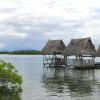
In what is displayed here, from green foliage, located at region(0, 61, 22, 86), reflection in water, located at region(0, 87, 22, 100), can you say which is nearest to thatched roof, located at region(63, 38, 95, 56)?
reflection in water, located at region(0, 87, 22, 100)

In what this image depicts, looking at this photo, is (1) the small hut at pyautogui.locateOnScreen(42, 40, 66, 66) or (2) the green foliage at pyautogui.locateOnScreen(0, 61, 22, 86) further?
(1) the small hut at pyautogui.locateOnScreen(42, 40, 66, 66)

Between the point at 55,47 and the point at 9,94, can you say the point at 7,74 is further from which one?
the point at 55,47

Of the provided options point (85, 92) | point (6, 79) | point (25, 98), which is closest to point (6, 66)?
point (6, 79)

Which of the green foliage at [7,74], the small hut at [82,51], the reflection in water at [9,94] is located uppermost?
the small hut at [82,51]

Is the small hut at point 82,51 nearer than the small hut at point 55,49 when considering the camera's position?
Yes

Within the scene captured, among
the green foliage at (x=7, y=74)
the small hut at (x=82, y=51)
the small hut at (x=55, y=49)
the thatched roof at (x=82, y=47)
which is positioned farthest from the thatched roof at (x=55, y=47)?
the green foliage at (x=7, y=74)

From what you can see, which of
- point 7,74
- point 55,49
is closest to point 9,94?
point 7,74

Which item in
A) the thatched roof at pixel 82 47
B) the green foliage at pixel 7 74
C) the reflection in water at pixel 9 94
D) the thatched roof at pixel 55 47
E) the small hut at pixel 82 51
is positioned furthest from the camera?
the thatched roof at pixel 55 47

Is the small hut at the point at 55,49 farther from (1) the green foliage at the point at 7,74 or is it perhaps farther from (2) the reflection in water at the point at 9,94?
(1) the green foliage at the point at 7,74

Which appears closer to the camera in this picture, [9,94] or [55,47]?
[9,94]

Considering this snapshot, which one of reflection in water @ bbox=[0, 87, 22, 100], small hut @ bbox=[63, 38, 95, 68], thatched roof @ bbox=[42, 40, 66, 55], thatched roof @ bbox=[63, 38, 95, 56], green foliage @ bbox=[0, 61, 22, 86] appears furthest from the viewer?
thatched roof @ bbox=[42, 40, 66, 55]

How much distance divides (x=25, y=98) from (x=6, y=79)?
1994 millimetres

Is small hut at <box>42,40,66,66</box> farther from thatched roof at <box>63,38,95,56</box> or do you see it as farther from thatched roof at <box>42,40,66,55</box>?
thatched roof at <box>63,38,95,56</box>

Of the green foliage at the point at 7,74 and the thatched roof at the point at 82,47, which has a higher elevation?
the thatched roof at the point at 82,47
